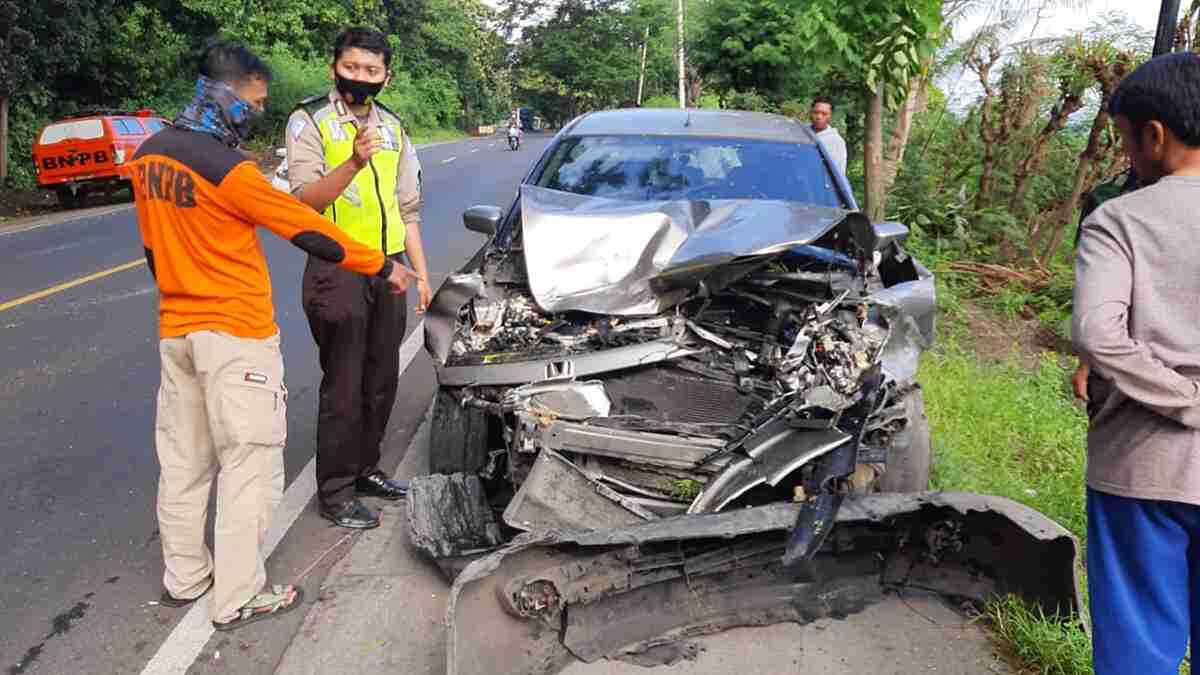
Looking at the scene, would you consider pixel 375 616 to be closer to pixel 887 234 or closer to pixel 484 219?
pixel 484 219

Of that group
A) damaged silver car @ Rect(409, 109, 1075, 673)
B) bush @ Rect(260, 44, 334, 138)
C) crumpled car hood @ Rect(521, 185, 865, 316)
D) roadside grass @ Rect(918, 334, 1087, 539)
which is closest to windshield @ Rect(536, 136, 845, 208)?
damaged silver car @ Rect(409, 109, 1075, 673)

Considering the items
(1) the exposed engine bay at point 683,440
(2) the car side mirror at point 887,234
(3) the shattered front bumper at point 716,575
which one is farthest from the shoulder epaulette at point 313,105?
(2) the car side mirror at point 887,234

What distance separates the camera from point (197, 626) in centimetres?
332

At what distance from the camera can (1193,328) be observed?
2.10 meters

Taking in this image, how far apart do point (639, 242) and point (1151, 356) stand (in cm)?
230

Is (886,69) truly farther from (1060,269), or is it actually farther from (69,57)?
(69,57)

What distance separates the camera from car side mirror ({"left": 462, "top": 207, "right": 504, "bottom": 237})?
4871 millimetres

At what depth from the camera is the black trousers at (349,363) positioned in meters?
3.87

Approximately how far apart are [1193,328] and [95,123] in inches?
737

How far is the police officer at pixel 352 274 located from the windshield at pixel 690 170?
1.07 m

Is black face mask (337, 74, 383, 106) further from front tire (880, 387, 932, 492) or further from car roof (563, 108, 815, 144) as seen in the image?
front tire (880, 387, 932, 492)

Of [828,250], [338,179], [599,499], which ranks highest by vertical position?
[338,179]

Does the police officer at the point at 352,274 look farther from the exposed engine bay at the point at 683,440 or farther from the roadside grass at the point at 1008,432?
the roadside grass at the point at 1008,432

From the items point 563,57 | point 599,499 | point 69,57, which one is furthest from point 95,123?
point 563,57
